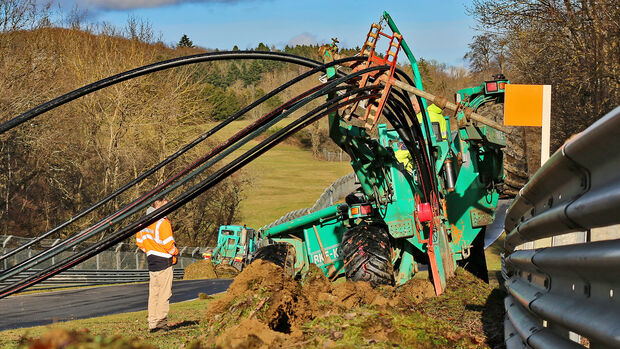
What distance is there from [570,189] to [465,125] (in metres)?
8.78

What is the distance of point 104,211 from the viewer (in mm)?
42062

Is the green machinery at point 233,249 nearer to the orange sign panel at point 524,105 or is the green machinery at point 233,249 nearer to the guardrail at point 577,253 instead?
the orange sign panel at point 524,105

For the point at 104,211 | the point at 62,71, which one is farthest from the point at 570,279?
the point at 62,71

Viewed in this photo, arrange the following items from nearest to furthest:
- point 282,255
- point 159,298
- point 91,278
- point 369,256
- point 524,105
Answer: point 524,105
point 159,298
point 369,256
point 282,255
point 91,278

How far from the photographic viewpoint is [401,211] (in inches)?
488

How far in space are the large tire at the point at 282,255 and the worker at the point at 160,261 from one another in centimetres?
353

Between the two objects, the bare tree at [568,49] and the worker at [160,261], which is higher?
the bare tree at [568,49]

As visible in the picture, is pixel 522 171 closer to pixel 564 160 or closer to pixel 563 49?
pixel 563 49

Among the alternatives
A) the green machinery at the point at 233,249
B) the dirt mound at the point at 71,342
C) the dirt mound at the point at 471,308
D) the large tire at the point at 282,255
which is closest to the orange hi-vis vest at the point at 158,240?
the dirt mound at the point at 471,308

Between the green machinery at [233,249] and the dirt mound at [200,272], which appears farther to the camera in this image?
the green machinery at [233,249]

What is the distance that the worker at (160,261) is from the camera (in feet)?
33.8

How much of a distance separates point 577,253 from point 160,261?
26.0ft

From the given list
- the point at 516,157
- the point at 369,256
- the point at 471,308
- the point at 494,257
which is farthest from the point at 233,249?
the point at 471,308

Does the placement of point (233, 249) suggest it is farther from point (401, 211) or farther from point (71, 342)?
point (71, 342)
